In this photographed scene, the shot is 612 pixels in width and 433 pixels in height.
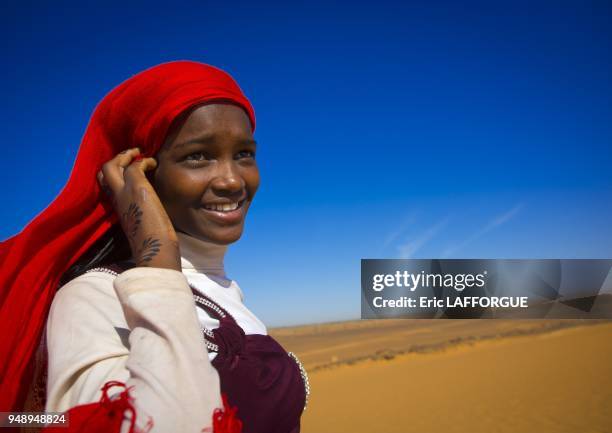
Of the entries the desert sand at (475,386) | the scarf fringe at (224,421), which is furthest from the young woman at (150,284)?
the desert sand at (475,386)

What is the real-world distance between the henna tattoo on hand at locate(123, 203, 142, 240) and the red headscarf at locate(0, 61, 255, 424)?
0.80 ft

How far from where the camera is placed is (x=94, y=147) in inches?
74.2

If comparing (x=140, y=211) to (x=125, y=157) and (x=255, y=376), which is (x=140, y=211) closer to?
(x=125, y=157)

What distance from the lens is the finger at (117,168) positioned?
1682 millimetres

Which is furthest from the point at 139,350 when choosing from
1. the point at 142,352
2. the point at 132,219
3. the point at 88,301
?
the point at 132,219

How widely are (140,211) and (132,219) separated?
37 millimetres

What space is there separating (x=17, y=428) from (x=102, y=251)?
→ 0.60 m

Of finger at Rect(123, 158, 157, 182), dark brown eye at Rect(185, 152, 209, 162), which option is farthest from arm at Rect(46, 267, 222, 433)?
dark brown eye at Rect(185, 152, 209, 162)

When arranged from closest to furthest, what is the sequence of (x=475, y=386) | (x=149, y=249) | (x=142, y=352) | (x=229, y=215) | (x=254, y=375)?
(x=142, y=352)
(x=149, y=249)
(x=254, y=375)
(x=229, y=215)
(x=475, y=386)

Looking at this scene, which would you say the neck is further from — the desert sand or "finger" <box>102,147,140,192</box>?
the desert sand

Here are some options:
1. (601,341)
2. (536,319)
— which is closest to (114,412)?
(601,341)

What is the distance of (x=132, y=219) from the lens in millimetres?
1583

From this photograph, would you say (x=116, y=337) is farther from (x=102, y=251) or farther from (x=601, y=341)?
(x=601, y=341)

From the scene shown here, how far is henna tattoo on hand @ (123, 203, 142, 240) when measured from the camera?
1554 millimetres
